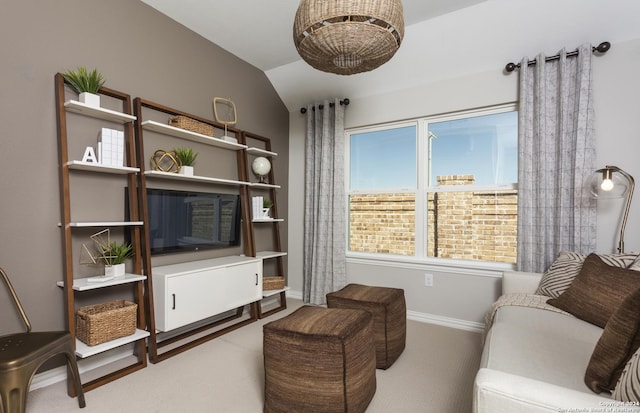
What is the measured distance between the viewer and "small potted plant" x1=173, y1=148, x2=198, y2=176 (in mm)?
2705

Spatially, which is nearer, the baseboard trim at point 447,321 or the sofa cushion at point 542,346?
the sofa cushion at point 542,346

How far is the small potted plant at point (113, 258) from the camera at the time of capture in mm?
2182

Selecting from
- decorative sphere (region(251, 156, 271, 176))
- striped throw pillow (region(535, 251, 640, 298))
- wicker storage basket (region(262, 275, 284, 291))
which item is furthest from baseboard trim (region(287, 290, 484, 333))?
decorative sphere (region(251, 156, 271, 176))

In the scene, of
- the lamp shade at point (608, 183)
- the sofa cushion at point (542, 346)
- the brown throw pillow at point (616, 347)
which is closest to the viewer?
the brown throw pillow at point (616, 347)

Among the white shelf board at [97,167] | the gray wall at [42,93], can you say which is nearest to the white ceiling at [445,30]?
the gray wall at [42,93]

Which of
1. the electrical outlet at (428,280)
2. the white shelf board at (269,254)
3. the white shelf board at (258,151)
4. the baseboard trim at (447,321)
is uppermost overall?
the white shelf board at (258,151)

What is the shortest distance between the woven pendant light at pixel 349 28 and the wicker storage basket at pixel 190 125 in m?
1.46

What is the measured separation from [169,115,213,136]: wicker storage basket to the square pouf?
1804 millimetres

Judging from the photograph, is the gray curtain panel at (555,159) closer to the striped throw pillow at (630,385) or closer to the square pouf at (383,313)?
the square pouf at (383,313)

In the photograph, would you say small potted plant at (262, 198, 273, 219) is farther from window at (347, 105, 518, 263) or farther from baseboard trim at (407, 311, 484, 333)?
baseboard trim at (407, 311, 484, 333)

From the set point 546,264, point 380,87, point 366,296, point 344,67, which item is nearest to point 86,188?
point 344,67

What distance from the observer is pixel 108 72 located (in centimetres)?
237

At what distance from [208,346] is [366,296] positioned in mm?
1355

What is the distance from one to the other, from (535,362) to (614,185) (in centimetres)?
182
